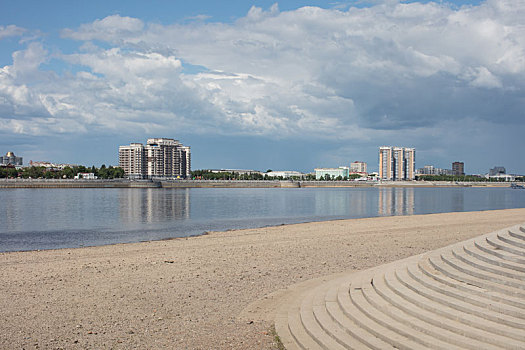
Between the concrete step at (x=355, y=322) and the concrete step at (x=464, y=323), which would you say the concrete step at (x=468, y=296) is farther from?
the concrete step at (x=355, y=322)

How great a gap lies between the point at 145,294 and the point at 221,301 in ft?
7.95

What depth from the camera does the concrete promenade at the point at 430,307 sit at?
722 centimetres

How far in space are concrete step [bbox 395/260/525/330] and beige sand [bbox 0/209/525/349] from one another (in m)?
3.25

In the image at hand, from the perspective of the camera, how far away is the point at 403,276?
1015 cm

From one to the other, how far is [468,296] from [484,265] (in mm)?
1363

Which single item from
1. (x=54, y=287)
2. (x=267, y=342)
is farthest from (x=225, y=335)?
(x=54, y=287)

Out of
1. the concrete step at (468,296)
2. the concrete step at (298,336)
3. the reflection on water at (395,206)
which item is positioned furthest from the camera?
the reflection on water at (395,206)

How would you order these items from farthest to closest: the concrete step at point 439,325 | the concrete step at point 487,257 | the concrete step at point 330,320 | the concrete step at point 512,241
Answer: the concrete step at point 512,241 → the concrete step at point 487,257 → the concrete step at point 330,320 → the concrete step at point 439,325

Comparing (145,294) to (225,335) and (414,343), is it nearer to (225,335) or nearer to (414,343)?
(225,335)

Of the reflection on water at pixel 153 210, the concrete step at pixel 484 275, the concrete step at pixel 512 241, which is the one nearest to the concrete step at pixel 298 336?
the concrete step at pixel 484 275

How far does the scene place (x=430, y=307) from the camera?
8109 mm

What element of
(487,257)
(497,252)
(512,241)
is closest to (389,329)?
(487,257)

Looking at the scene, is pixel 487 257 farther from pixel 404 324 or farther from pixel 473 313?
pixel 404 324

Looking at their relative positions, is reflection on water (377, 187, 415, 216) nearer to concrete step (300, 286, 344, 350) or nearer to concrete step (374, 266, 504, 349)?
concrete step (300, 286, 344, 350)
